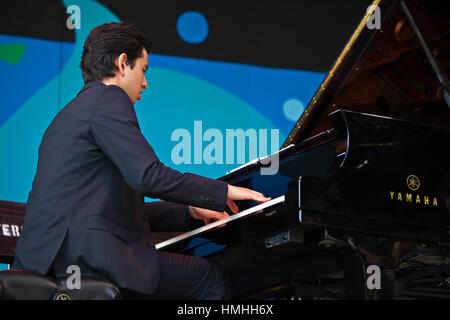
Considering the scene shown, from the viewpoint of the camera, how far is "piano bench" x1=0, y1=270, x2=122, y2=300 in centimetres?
154

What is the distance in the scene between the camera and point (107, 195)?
1727mm

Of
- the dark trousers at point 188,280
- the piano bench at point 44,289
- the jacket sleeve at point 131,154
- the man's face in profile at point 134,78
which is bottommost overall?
the piano bench at point 44,289

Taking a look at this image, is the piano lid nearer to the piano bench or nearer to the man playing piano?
the man playing piano

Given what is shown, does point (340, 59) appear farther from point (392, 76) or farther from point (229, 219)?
point (229, 219)

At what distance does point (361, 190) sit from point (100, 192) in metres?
0.76

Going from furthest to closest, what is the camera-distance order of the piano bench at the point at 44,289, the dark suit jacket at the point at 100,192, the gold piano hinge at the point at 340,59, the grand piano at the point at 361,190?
the gold piano hinge at the point at 340,59
the grand piano at the point at 361,190
the dark suit jacket at the point at 100,192
the piano bench at the point at 44,289

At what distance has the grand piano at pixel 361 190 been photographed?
177cm

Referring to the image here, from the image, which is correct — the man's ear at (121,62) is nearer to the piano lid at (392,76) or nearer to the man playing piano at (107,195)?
the man playing piano at (107,195)

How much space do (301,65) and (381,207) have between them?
410 centimetres

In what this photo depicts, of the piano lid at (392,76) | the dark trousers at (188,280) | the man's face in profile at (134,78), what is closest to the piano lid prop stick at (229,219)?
the dark trousers at (188,280)

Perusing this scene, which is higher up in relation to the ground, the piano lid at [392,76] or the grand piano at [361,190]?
the piano lid at [392,76]
